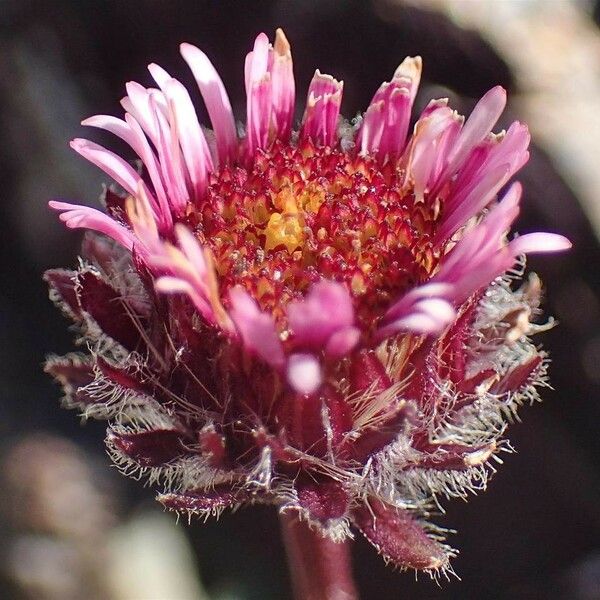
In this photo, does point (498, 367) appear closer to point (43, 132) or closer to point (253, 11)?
point (253, 11)

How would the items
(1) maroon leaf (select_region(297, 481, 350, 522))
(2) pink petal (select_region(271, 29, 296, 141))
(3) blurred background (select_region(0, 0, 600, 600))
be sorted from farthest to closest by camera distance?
(3) blurred background (select_region(0, 0, 600, 600)) → (2) pink petal (select_region(271, 29, 296, 141)) → (1) maroon leaf (select_region(297, 481, 350, 522))

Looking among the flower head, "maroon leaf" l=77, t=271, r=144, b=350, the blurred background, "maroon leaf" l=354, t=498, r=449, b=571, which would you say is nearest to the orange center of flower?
the flower head

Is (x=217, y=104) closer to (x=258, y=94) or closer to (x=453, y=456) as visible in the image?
(x=258, y=94)

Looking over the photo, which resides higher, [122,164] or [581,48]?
[581,48]

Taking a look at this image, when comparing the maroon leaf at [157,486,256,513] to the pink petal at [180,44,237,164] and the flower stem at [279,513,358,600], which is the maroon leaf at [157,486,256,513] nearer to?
the flower stem at [279,513,358,600]

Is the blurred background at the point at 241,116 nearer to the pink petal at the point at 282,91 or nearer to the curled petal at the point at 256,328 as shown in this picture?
the pink petal at the point at 282,91

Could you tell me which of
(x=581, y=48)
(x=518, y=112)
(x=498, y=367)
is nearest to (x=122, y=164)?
(x=498, y=367)

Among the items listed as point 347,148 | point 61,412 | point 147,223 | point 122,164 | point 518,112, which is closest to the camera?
point 147,223
